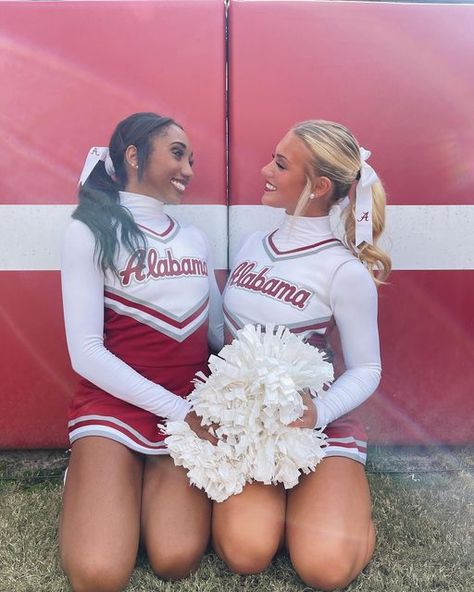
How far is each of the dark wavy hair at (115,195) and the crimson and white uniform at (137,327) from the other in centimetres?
3

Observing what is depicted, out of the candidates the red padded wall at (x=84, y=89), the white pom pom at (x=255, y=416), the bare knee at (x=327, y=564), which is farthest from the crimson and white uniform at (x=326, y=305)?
the red padded wall at (x=84, y=89)

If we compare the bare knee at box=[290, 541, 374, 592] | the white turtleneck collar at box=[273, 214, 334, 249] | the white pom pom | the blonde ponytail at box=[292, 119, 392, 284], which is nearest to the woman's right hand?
the white pom pom

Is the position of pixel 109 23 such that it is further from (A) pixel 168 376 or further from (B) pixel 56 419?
(B) pixel 56 419

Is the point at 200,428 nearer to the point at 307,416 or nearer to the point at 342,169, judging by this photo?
the point at 307,416

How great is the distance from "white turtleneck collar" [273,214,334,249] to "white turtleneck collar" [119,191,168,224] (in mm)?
436

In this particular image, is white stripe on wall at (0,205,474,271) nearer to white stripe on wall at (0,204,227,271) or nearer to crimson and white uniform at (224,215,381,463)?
white stripe on wall at (0,204,227,271)

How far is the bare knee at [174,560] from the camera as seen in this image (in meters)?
1.72

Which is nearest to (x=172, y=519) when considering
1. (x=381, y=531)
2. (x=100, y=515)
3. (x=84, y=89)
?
(x=100, y=515)

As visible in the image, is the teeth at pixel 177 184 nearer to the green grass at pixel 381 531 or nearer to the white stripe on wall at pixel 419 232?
the white stripe on wall at pixel 419 232

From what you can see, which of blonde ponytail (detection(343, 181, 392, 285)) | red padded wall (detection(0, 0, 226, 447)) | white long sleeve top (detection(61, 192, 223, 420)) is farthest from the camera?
red padded wall (detection(0, 0, 226, 447))

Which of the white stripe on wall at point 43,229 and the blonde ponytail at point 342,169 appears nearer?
the blonde ponytail at point 342,169

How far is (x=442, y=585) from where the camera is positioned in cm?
176

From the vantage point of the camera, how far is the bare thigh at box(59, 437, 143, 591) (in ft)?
5.37

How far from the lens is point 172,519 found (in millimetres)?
1779
